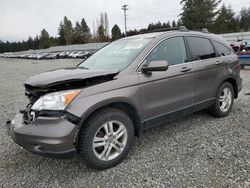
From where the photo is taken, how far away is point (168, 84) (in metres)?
3.35

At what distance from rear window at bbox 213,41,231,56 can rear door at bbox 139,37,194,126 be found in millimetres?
1024

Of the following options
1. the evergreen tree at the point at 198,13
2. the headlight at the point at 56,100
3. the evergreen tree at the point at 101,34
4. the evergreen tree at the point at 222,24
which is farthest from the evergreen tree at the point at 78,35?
the headlight at the point at 56,100

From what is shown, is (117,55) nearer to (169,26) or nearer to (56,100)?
(56,100)

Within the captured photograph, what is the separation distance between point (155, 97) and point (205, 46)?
1684mm

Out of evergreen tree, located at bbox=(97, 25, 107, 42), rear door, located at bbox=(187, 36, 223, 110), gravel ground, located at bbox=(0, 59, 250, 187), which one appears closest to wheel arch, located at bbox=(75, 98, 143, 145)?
gravel ground, located at bbox=(0, 59, 250, 187)

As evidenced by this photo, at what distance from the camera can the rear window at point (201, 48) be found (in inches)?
153

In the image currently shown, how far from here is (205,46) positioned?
4.15 metres

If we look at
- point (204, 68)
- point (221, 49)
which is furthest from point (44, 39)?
point (204, 68)

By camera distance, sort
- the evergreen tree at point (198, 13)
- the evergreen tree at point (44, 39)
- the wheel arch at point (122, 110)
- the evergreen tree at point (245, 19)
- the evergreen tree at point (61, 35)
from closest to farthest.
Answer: the wheel arch at point (122, 110), the evergreen tree at point (198, 13), the evergreen tree at point (245, 19), the evergreen tree at point (61, 35), the evergreen tree at point (44, 39)

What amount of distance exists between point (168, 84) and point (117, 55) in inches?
35.8

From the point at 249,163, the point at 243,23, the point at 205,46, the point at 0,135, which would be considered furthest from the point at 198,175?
the point at 243,23

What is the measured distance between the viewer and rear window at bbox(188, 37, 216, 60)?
3.88 m

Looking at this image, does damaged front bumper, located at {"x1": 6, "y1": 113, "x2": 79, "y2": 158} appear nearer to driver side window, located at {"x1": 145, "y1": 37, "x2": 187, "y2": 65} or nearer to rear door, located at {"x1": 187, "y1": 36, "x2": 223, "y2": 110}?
driver side window, located at {"x1": 145, "y1": 37, "x2": 187, "y2": 65}

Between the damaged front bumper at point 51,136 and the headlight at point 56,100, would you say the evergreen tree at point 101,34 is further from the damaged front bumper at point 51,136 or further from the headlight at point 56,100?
the damaged front bumper at point 51,136
